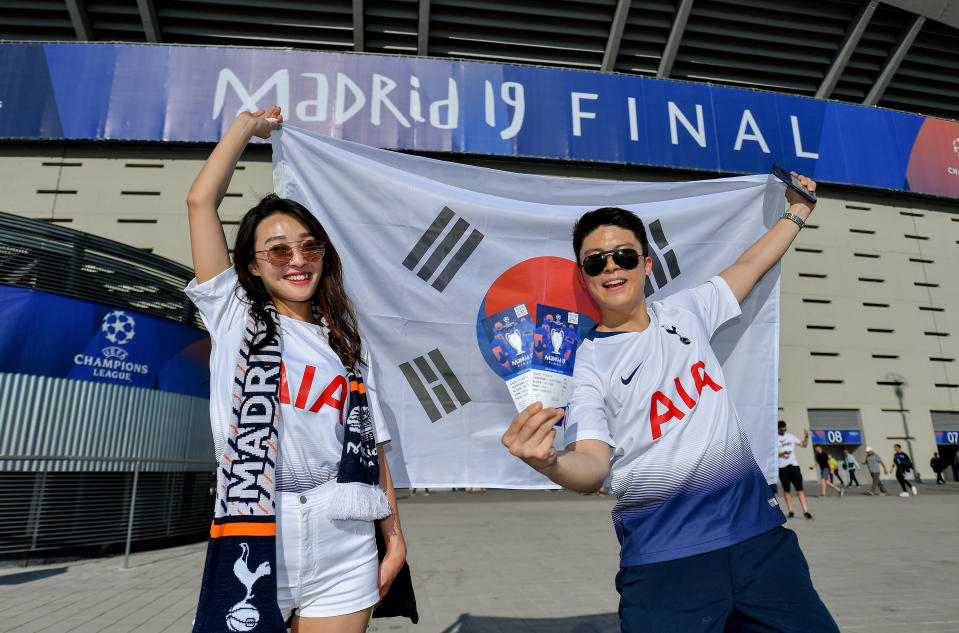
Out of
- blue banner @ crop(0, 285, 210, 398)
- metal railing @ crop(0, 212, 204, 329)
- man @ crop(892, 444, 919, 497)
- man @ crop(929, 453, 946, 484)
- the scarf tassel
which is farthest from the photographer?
man @ crop(929, 453, 946, 484)

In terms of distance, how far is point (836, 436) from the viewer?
19969 mm

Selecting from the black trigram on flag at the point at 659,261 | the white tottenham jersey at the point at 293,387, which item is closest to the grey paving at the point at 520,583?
the black trigram on flag at the point at 659,261

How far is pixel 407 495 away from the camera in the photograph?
68.3ft

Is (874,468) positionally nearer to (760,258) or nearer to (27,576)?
(760,258)

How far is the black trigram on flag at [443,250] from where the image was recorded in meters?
2.81

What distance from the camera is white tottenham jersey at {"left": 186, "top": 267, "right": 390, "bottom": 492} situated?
1640 mm

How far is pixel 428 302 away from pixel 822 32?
75.8ft

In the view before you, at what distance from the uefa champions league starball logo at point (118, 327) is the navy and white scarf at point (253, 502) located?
26.7 ft

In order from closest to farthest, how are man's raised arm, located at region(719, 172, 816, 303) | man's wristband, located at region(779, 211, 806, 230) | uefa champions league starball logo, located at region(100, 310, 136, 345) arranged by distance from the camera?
man's raised arm, located at region(719, 172, 816, 303), man's wristband, located at region(779, 211, 806, 230), uefa champions league starball logo, located at region(100, 310, 136, 345)

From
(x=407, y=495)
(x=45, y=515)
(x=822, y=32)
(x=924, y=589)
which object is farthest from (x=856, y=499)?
(x=45, y=515)

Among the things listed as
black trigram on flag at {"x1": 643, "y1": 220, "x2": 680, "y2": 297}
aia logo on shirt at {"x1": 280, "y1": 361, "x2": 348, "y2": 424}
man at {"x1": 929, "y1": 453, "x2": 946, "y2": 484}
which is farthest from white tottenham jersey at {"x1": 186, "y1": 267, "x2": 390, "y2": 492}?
man at {"x1": 929, "y1": 453, "x2": 946, "y2": 484}

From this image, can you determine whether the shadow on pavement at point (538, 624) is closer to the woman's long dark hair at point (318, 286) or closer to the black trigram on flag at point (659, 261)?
the black trigram on flag at point (659, 261)

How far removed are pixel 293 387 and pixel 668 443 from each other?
1190 mm

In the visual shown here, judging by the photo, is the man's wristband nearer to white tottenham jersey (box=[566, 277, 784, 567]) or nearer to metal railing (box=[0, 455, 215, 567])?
white tottenham jersey (box=[566, 277, 784, 567])
